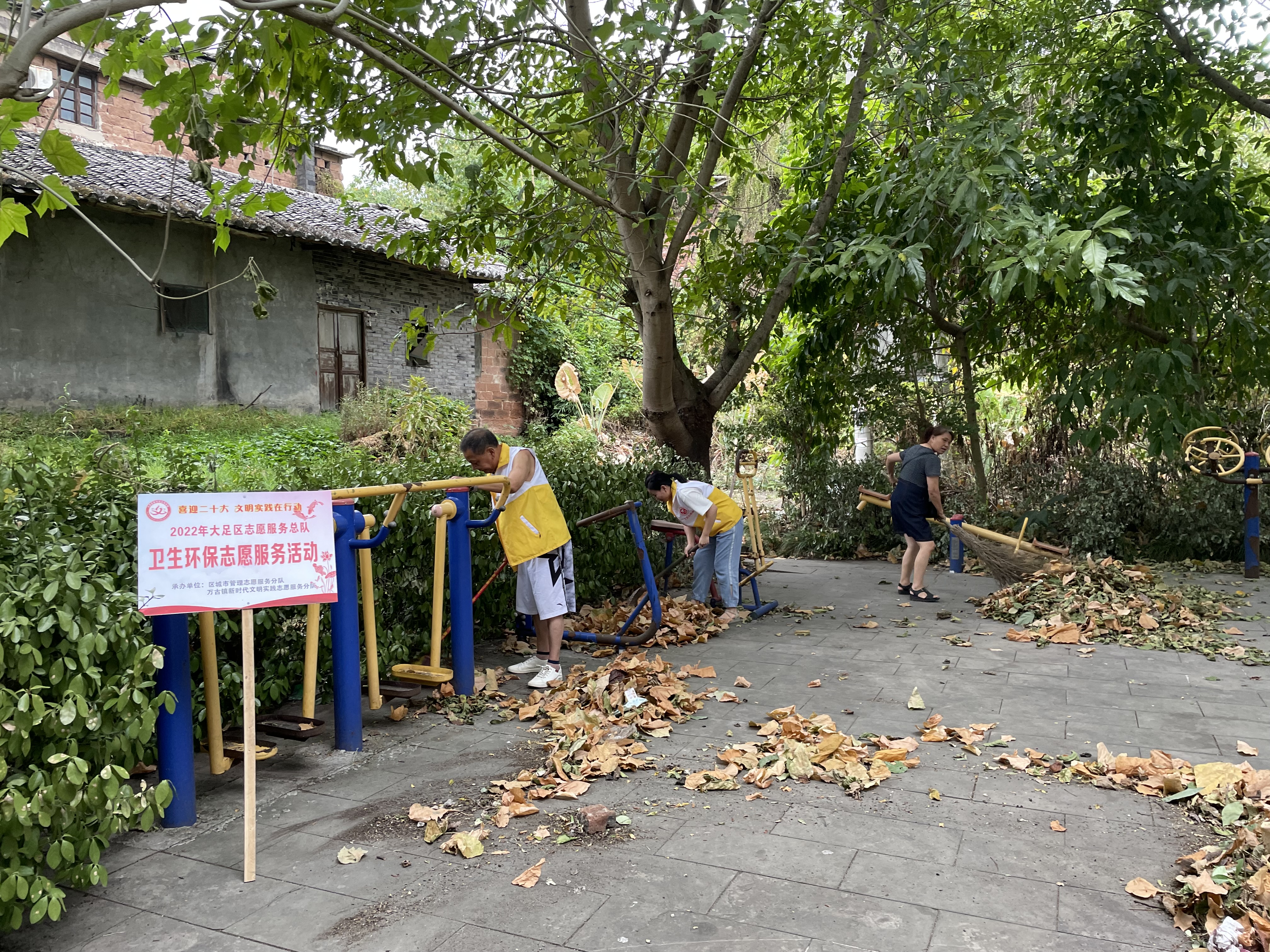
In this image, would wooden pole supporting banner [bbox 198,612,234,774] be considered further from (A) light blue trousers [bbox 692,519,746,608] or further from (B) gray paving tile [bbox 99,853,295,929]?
(A) light blue trousers [bbox 692,519,746,608]

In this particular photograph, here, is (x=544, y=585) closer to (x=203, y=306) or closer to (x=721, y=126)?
(x=721, y=126)

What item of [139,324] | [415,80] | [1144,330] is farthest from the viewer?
[139,324]

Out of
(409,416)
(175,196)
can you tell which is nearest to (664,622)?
(409,416)

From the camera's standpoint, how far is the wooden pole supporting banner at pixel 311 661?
445cm

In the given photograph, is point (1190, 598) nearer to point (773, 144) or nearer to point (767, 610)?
point (767, 610)

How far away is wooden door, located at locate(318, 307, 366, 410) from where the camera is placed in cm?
1852

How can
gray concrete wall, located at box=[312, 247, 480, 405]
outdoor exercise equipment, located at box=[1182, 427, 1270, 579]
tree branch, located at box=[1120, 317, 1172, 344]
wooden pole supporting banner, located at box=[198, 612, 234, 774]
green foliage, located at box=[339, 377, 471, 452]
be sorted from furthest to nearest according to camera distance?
gray concrete wall, located at box=[312, 247, 480, 405] → green foliage, located at box=[339, 377, 471, 452] → tree branch, located at box=[1120, 317, 1172, 344] → outdoor exercise equipment, located at box=[1182, 427, 1270, 579] → wooden pole supporting banner, located at box=[198, 612, 234, 774]

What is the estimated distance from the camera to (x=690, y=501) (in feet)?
24.8

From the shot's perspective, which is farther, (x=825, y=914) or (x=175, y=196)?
(x=175, y=196)

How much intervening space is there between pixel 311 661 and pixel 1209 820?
12.9 ft

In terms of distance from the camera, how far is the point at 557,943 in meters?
2.89

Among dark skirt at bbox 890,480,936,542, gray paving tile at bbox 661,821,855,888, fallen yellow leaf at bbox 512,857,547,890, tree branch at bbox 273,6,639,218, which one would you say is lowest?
gray paving tile at bbox 661,821,855,888

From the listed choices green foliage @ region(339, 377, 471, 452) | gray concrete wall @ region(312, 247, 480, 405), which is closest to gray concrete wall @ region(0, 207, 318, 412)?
gray concrete wall @ region(312, 247, 480, 405)

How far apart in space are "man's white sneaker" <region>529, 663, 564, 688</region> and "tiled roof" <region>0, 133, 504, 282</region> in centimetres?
491
